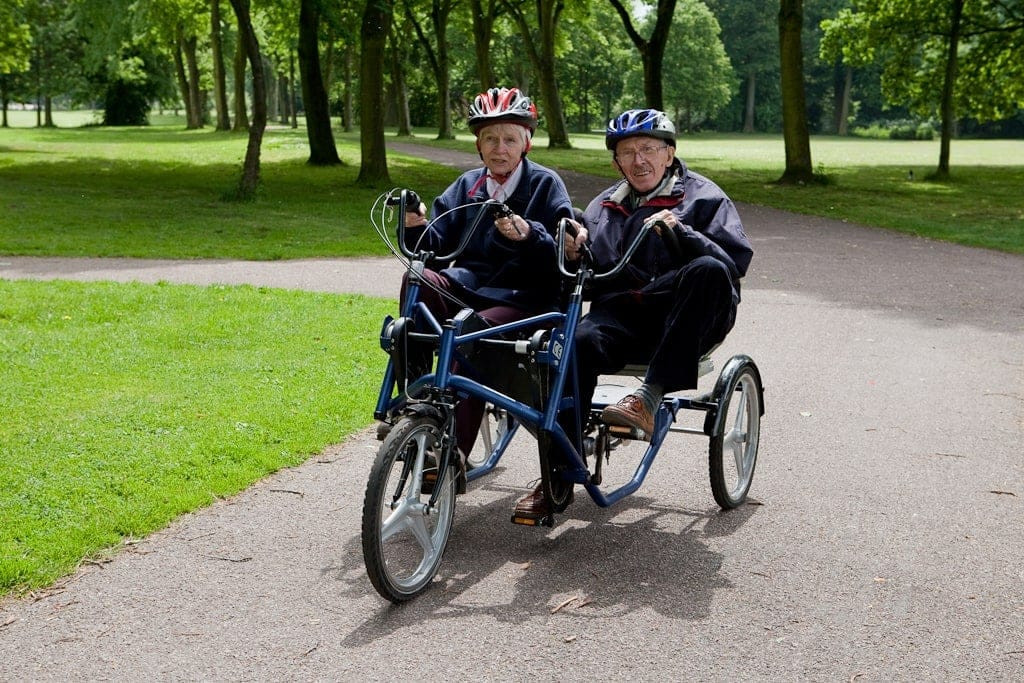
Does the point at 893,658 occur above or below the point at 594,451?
below

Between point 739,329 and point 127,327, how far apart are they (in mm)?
4927

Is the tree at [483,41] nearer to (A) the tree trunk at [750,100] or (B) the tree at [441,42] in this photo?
(B) the tree at [441,42]

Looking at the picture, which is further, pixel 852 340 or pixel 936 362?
pixel 852 340

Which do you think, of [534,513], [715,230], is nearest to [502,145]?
[715,230]

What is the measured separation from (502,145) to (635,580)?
187 centimetres

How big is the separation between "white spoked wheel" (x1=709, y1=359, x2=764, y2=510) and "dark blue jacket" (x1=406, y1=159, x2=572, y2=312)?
0.88m

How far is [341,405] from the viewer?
6672mm

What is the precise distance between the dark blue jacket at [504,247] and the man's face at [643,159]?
0.28 meters

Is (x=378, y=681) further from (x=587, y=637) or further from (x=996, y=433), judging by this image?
(x=996, y=433)

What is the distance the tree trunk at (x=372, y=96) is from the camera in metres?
22.9

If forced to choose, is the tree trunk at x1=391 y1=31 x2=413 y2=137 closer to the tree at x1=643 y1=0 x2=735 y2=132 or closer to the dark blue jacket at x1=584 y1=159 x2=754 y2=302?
the tree at x1=643 y1=0 x2=735 y2=132

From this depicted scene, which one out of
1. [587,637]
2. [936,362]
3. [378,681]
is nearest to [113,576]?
[378,681]

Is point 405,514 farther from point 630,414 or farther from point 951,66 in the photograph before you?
point 951,66

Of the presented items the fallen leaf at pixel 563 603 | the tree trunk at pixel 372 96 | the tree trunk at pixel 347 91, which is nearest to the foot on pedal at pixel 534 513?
the fallen leaf at pixel 563 603
